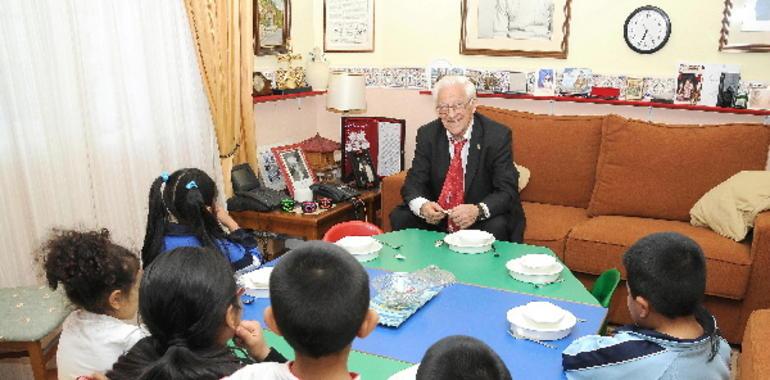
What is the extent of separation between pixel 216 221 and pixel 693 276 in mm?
1636

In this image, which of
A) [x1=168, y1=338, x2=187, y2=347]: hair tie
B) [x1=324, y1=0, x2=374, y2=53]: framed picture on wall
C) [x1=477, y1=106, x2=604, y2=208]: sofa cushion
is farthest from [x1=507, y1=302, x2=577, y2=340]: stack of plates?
[x1=324, y1=0, x2=374, y2=53]: framed picture on wall

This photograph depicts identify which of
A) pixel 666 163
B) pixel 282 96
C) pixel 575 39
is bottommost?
pixel 666 163

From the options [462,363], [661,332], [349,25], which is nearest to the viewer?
[462,363]

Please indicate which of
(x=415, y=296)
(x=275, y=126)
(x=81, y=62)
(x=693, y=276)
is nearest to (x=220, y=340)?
(x=415, y=296)

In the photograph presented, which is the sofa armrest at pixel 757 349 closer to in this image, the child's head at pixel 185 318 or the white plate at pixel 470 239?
the white plate at pixel 470 239

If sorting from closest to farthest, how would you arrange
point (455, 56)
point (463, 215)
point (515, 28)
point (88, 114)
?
point (88, 114) < point (463, 215) < point (515, 28) < point (455, 56)

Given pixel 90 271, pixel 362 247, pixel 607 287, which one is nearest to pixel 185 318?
pixel 90 271

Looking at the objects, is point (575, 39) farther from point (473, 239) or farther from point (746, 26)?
point (473, 239)

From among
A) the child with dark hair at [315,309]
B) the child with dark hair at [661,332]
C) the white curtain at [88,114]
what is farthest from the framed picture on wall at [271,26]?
the child with dark hair at [315,309]

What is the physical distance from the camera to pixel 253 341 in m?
1.61

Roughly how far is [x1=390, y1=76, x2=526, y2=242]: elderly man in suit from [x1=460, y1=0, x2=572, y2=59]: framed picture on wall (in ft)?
3.37

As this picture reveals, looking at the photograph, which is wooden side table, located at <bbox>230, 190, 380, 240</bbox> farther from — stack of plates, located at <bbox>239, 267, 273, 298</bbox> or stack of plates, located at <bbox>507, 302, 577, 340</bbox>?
stack of plates, located at <bbox>507, 302, 577, 340</bbox>

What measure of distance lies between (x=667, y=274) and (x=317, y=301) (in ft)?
3.44

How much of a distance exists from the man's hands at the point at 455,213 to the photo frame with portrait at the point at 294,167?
0.97 m
